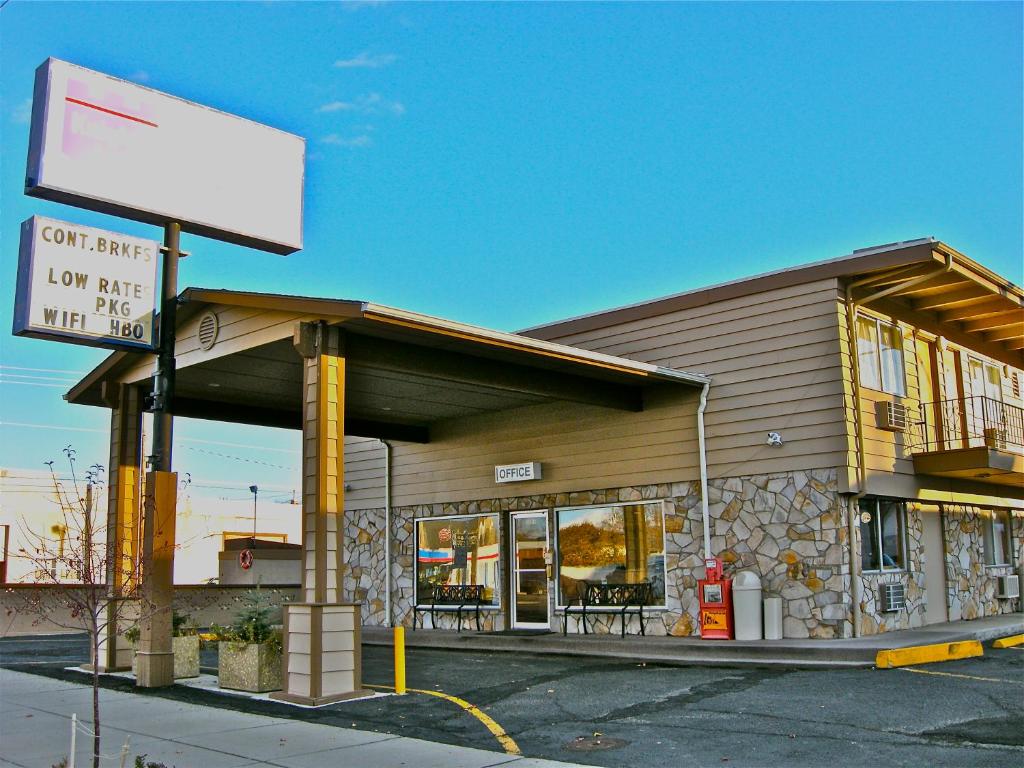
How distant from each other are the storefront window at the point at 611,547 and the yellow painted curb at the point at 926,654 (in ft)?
15.0

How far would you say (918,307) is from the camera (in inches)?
685

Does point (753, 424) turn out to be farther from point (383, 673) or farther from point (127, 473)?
point (127, 473)

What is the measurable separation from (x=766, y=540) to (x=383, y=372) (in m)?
6.46

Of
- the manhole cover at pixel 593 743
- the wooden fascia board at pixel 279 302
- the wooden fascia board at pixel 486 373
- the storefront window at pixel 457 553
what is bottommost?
the manhole cover at pixel 593 743

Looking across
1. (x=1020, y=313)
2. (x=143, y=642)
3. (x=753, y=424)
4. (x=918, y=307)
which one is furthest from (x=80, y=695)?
(x=1020, y=313)

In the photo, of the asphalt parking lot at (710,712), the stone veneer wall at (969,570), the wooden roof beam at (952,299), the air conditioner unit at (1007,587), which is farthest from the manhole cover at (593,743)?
the air conditioner unit at (1007,587)

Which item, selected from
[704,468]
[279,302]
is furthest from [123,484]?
[704,468]

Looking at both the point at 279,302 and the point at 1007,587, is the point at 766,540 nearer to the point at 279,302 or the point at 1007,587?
the point at 1007,587

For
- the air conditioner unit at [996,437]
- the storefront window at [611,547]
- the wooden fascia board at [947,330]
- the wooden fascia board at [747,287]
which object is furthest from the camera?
the air conditioner unit at [996,437]

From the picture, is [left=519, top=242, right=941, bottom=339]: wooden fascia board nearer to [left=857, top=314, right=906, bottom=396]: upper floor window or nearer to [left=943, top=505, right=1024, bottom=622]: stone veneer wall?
[left=857, top=314, right=906, bottom=396]: upper floor window

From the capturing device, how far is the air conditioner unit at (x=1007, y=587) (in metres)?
18.5

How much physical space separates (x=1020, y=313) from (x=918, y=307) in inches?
88.1

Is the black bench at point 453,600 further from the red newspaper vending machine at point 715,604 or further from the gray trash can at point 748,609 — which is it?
the gray trash can at point 748,609

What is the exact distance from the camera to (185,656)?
13000 mm
